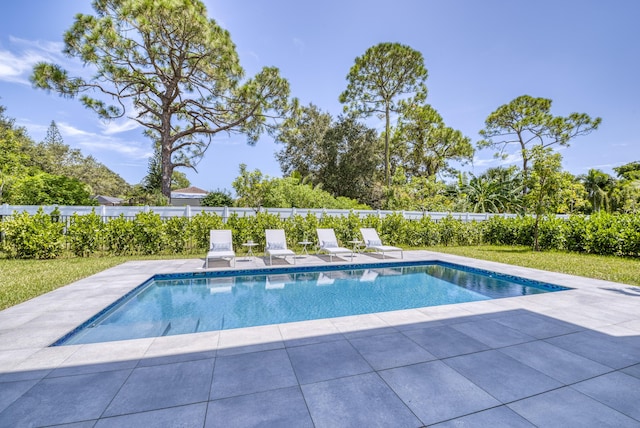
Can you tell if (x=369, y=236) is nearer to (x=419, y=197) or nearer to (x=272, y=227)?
(x=272, y=227)

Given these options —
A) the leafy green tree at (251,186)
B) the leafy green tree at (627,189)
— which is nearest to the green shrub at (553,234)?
the leafy green tree at (627,189)

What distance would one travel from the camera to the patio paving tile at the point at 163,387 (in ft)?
6.98

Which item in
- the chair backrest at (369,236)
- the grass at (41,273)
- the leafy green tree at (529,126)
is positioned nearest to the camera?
the grass at (41,273)

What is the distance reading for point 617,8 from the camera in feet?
32.9

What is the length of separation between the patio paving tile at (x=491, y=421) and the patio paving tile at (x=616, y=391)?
80 centimetres

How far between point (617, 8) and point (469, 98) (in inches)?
271

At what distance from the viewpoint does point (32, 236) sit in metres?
7.90

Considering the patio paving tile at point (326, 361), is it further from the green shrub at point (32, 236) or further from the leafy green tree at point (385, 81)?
the leafy green tree at point (385, 81)

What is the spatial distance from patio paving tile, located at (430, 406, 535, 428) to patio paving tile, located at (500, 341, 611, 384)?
2.77ft

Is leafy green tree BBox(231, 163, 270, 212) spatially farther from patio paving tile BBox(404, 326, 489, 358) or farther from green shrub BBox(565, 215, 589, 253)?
green shrub BBox(565, 215, 589, 253)

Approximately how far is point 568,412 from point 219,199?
17500 mm

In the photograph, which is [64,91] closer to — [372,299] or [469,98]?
[372,299]

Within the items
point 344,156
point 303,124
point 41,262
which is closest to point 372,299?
point 41,262

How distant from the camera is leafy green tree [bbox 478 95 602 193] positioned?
83.1 feet
